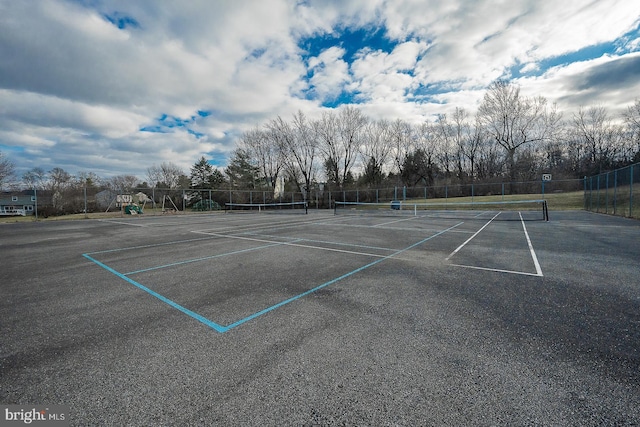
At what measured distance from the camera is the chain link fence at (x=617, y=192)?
46.5 ft

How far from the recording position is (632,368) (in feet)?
7.57

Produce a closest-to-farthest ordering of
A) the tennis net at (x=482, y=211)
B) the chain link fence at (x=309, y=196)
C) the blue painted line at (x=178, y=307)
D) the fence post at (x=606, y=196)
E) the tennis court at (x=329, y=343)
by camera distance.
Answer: the tennis court at (x=329, y=343)
the blue painted line at (x=178, y=307)
the chain link fence at (x=309, y=196)
the fence post at (x=606, y=196)
the tennis net at (x=482, y=211)

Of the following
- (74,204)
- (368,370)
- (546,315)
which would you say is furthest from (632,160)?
(74,204)

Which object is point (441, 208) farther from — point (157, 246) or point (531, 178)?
point (157, 246)

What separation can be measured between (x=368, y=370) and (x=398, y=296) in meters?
1.92

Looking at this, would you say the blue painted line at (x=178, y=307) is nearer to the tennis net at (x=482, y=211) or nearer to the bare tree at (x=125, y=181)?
the tennis net at (x=482, y=211)

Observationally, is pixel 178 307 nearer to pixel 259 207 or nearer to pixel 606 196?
pixel 606 196

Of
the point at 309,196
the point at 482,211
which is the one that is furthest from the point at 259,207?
the point at 482,211

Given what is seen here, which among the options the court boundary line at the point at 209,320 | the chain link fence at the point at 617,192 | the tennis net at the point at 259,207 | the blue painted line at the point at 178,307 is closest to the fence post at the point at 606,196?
the chain link fence at the point at 617,192

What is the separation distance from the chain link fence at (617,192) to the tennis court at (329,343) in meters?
13.3

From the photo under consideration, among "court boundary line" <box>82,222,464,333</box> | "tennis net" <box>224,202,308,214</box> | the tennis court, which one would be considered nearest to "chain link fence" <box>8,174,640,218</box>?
"tennis net" <box>224,202,308,214</box>

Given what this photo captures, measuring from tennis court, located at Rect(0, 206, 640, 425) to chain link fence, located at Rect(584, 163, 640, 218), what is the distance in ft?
43.7

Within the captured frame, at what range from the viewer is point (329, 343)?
2.79m

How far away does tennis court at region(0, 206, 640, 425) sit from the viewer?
75.9 inches
